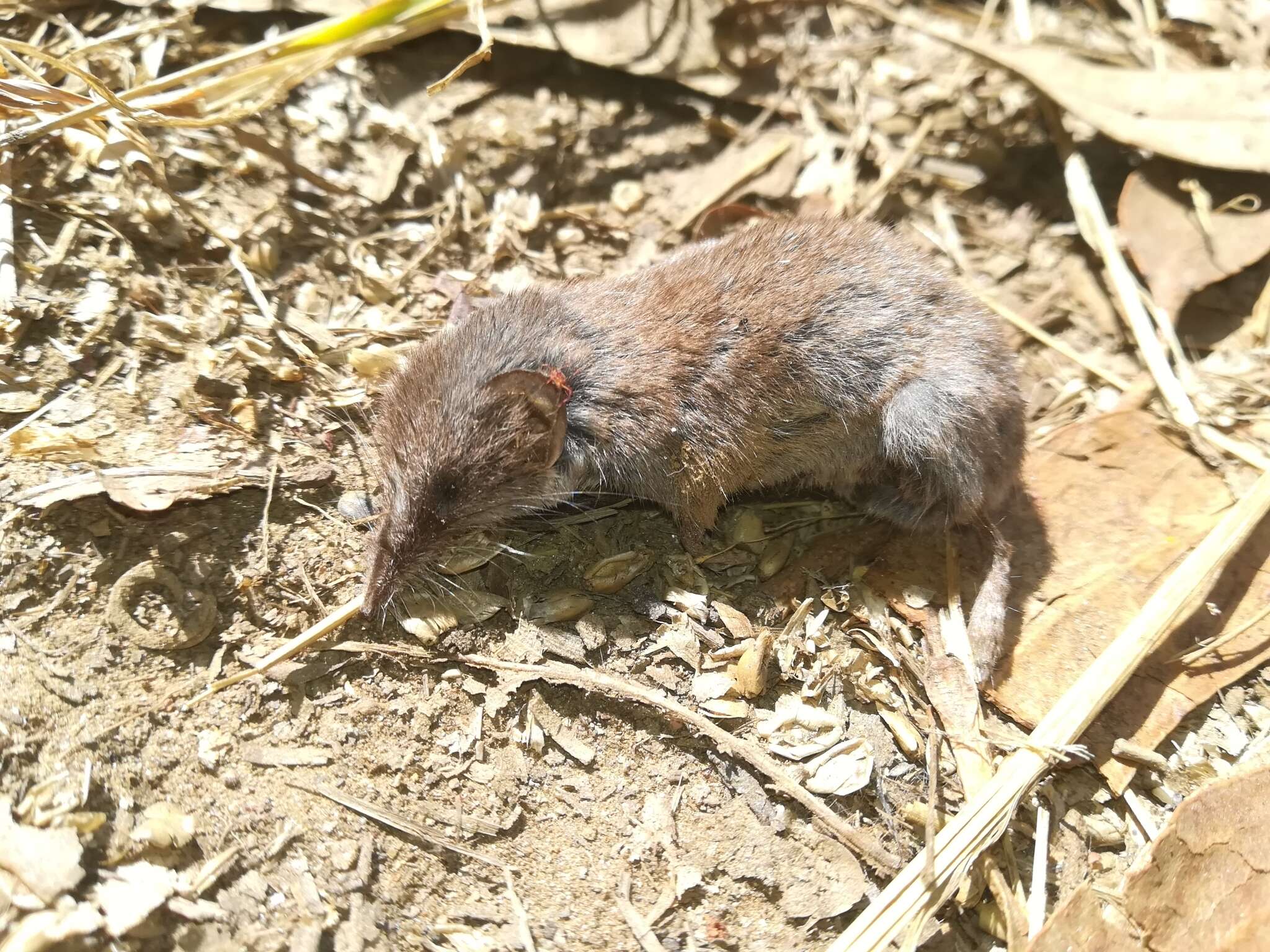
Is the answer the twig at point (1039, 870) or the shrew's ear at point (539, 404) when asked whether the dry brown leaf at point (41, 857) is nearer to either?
the shrew's ear at point (539, 404)

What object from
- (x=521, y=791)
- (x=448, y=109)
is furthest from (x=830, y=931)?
(x=448, y=109)

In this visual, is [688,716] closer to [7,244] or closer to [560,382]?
[560,382]

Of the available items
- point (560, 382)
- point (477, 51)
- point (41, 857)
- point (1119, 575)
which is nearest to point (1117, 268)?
point (1119, 575)

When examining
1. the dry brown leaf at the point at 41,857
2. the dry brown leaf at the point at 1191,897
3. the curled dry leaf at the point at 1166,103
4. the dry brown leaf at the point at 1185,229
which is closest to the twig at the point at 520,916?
the dry brown leaf at the point at 41,857

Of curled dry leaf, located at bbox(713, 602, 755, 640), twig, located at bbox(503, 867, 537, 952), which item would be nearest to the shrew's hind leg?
curled dry leaf, located at bbox(713, 602, 755, 640)

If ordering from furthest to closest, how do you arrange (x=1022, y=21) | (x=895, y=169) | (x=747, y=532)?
(x=1022, y=21), (x=895, y=169), (x=747, y=532)

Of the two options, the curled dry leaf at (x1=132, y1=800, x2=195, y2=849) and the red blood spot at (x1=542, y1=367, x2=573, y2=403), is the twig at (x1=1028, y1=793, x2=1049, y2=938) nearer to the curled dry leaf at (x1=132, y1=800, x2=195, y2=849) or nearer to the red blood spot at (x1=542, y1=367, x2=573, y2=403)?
the red blood spot at (x1=542, y1=367, x2=573, y2=403)

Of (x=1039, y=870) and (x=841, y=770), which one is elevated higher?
(x=841, y=770)
